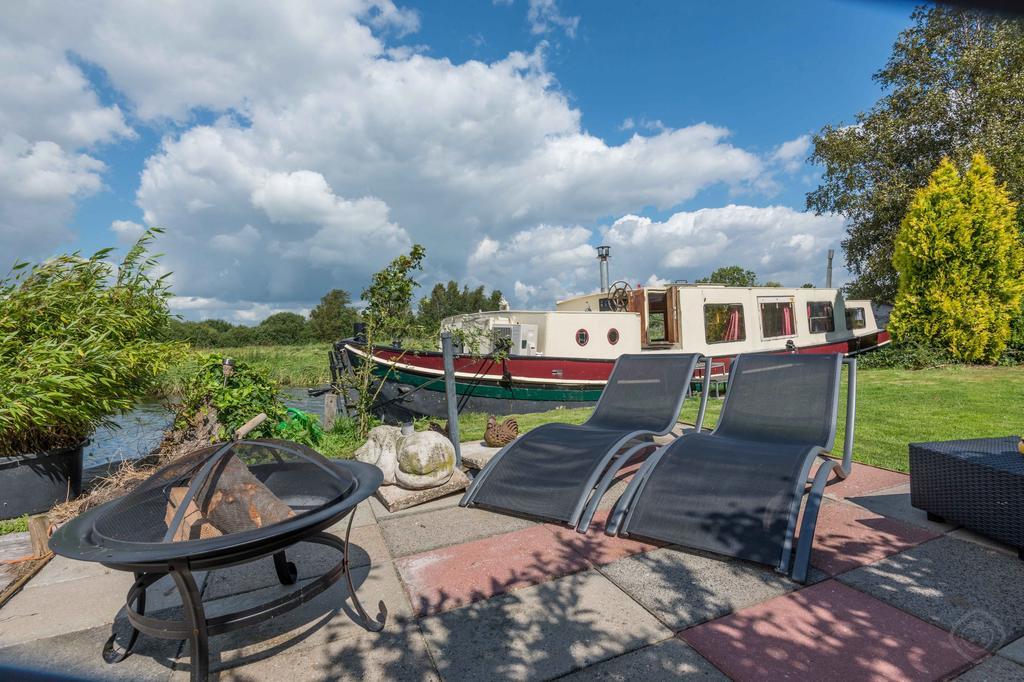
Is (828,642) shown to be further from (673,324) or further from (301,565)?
(673,324)

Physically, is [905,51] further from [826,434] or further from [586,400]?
[826,434]

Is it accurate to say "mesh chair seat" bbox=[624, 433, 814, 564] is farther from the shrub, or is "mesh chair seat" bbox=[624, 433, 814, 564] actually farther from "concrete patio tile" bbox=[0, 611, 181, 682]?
the shrub

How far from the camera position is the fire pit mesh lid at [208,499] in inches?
87.6

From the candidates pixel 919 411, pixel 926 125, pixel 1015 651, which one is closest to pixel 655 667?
pixel 1015 651

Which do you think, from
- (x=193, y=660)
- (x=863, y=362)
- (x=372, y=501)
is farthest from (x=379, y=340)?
(x=863, y=362)

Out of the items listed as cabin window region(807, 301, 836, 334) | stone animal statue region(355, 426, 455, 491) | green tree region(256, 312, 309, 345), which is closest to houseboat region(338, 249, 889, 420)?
cabin window region(807, 301, 836, 334)

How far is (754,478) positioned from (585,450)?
4.07 feet

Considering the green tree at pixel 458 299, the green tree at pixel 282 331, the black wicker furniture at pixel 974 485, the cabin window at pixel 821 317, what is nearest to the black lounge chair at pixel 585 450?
the black wicker furniture at pixel 974 485

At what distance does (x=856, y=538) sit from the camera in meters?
3.13

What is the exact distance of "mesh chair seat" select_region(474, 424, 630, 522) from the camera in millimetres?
3582

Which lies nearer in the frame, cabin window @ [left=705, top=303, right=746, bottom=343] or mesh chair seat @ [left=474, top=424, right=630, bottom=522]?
mesh chair seat @ [left=474, top=424, right=630, bottom=522]

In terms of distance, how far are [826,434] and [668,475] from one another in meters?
1.37

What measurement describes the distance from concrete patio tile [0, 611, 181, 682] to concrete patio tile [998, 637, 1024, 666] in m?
3.48

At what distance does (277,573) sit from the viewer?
2.93 metres
